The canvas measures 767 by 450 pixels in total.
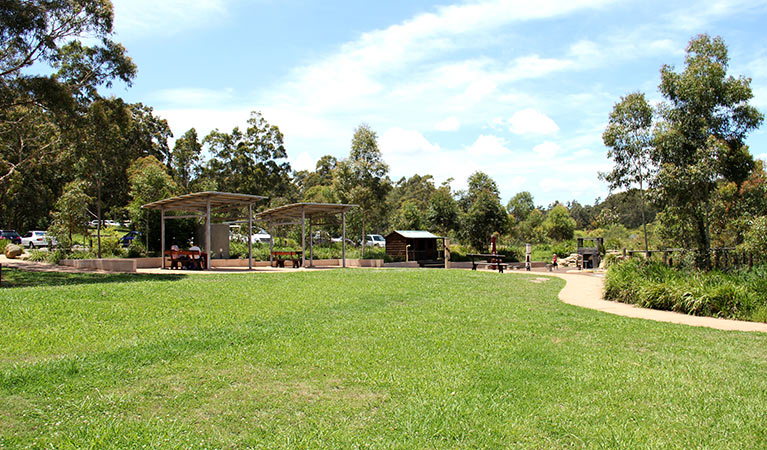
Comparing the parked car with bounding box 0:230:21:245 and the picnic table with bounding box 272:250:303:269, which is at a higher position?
the parked car with bounding box 0:230:21:245

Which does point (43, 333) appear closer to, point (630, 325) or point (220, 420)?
point (220, 420)

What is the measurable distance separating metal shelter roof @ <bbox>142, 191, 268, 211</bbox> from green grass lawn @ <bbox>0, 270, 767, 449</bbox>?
10304 millimetres

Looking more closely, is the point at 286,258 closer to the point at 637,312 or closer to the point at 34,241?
the point at 637,312

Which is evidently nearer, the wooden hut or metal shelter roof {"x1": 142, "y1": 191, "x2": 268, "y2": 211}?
metal shelter roof {"x1": 142, "y1": 191, "x2": 268, "y2": 211}

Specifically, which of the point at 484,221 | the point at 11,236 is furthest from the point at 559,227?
the point at 11,236

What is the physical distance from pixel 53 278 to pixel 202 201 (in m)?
6.40

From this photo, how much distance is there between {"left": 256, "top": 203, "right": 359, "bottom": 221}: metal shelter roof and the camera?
22.6 metres

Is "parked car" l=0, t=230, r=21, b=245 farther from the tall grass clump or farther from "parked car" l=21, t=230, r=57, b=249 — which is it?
the tall grass clump

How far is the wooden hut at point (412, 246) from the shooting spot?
98.0 ft

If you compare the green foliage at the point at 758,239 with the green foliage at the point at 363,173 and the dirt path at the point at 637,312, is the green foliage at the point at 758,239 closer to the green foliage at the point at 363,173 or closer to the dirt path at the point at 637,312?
the dirt path at the point at 637,312

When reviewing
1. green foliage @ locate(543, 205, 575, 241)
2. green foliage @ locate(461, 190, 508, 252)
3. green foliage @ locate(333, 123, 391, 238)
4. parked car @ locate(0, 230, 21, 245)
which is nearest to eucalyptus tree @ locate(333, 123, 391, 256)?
green foliage @ locate(333, 123, 391, 238)

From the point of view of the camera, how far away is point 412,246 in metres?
30.0

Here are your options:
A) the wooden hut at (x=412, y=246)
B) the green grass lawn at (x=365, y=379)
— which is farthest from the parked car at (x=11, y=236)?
the green grass lawn at (x=365, y=379)

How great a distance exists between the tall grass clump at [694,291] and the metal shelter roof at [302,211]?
12.9 meters
